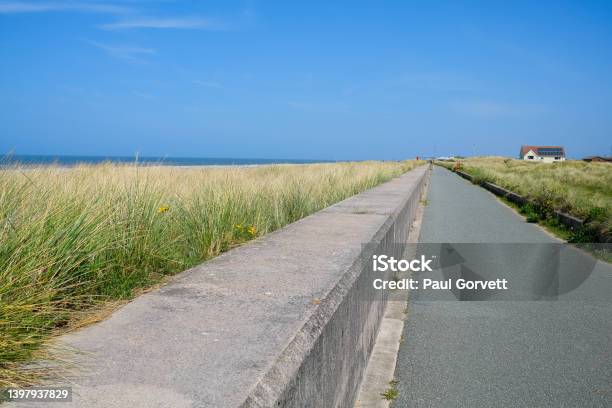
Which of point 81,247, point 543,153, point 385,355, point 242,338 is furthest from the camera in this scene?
point 543,153

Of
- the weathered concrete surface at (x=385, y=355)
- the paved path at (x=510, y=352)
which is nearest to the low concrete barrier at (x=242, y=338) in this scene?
the weathered concrete surface at (x=385, y=355)

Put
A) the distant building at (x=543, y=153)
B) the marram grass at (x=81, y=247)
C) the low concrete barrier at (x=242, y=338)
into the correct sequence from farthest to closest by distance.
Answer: the distant building at (x=543, y=153)
the marram grass at (x=81, y=247)
the low concrete barrier at (x=242, y=338)

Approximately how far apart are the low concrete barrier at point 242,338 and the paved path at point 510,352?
1.74 ft

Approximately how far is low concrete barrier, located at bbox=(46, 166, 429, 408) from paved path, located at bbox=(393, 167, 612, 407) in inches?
20.9

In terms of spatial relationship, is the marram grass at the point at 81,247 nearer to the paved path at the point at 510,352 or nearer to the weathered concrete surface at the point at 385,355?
the weathered concrete surface at the point at 385,355

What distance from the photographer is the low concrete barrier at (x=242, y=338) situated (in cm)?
169

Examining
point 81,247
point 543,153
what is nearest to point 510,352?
point 81,247

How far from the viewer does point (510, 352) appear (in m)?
4.00

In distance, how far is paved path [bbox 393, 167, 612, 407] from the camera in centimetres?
329

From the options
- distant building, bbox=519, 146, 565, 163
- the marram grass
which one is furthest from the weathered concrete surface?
distant building, bbox=519, 146, 565, 163

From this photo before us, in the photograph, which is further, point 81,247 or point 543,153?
point 543,153

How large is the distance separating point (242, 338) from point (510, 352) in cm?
265

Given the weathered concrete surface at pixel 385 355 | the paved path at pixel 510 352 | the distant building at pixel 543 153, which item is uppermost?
the distant building at pixel 543 153

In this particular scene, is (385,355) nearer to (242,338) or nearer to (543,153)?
(242,338)
